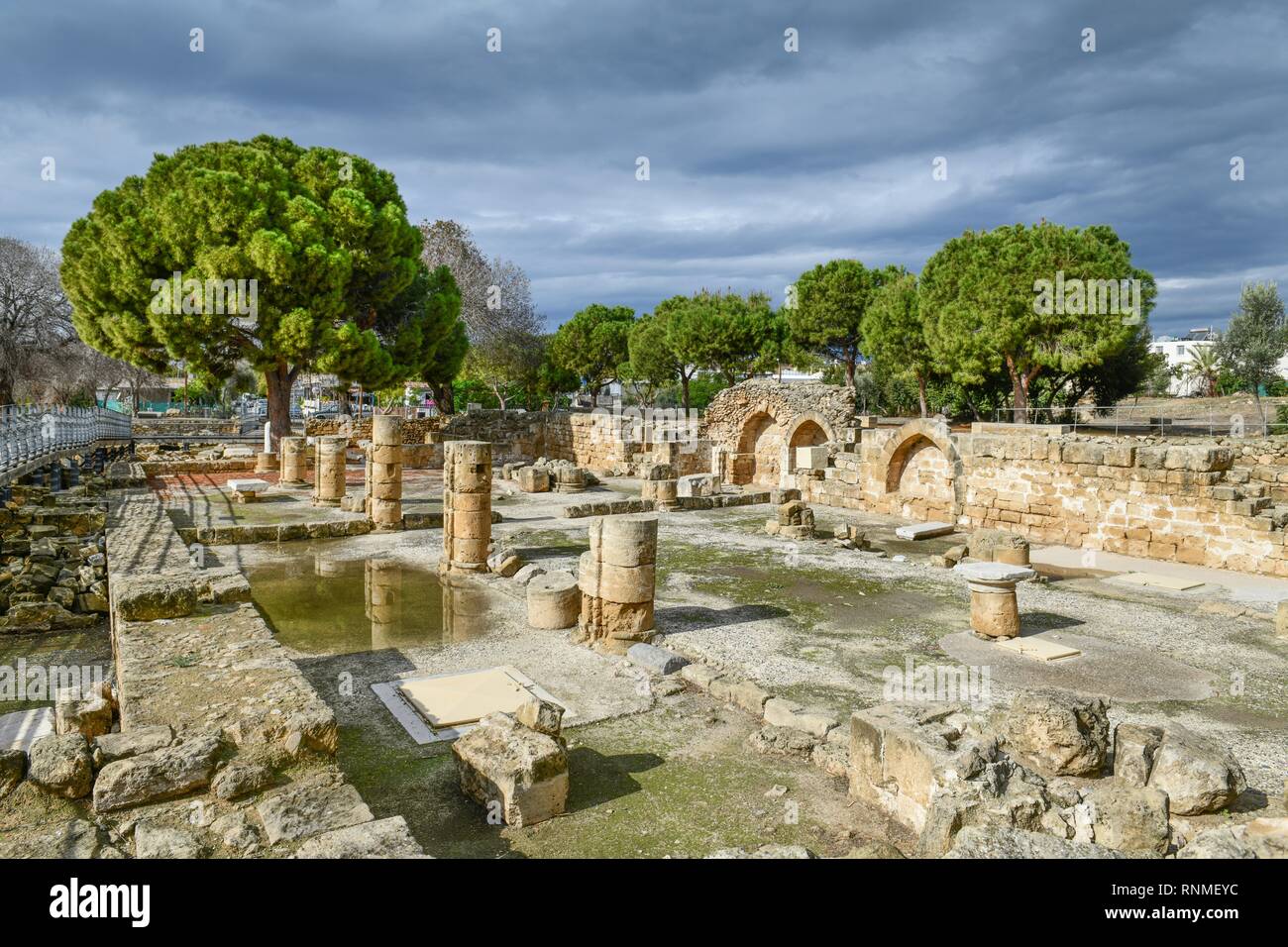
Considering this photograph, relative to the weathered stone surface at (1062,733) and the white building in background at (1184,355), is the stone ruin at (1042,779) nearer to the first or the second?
the weathered stone surface at (1062,733)

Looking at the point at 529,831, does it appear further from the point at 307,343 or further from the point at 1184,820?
the point at 307,343

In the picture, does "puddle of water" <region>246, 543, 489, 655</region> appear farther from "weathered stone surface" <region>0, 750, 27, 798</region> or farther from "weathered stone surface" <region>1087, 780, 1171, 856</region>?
"weathered stone surface" <region>1087, 780, 1171, 856</region>

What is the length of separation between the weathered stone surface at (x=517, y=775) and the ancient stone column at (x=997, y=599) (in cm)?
560

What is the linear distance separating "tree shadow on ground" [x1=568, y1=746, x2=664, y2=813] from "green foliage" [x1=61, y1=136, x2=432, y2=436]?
2489cm

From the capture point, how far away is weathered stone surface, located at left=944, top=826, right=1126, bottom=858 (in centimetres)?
401

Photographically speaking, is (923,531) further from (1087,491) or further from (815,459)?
(815,459)

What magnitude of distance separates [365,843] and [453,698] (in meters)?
3.34

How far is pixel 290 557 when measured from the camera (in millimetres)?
13570

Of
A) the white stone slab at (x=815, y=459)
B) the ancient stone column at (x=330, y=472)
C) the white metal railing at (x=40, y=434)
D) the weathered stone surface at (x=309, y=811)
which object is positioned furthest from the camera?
the white stone slab at (x=815, y=459)

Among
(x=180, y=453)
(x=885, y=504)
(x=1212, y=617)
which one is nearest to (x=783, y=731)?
(x=1212, y=617)

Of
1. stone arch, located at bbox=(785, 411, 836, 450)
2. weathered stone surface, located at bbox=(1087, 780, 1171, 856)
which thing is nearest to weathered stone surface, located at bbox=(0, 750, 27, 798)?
weathered stone surface, located at bbox=(1087, 780, 1171, 856)

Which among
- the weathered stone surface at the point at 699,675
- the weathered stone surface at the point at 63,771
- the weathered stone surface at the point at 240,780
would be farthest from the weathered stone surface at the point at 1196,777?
the weathered stone surface at the point at 63,771

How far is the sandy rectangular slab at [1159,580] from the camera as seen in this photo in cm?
1181
